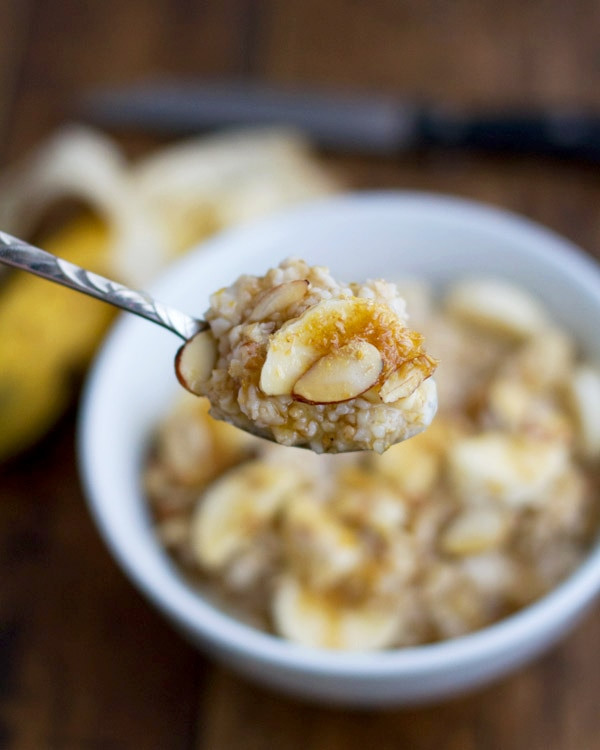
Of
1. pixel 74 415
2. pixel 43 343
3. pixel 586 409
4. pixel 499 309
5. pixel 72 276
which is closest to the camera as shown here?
pixel 72 276

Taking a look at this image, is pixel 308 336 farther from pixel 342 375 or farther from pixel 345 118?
Result: pixel 345 118

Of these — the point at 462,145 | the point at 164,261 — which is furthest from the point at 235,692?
the point at 462,145

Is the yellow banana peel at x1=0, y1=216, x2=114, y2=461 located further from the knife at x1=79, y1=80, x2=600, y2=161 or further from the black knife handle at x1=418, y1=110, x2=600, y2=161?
the black knife handle at x1=418, y1=110, x2=600, y2=161

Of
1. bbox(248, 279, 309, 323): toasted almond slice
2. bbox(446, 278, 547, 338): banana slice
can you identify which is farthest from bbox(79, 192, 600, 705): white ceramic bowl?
bbox(248, 279, 309, 323): toasted almond slice

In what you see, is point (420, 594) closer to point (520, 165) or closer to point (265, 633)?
point (265, 633)

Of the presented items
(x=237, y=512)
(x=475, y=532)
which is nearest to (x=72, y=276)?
(x=237, y=512)

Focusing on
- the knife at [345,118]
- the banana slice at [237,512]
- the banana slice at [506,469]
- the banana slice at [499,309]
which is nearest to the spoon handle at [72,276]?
the banana slice at [237,512]
